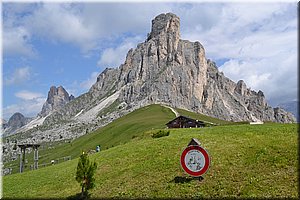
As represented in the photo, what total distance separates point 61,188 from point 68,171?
6476 millimetres

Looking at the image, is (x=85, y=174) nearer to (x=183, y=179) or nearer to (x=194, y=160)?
(x=183, y=179)

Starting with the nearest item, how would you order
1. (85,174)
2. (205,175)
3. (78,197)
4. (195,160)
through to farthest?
(195,160), (205,175), (85,174), (78,197)

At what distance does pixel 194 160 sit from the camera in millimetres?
21750

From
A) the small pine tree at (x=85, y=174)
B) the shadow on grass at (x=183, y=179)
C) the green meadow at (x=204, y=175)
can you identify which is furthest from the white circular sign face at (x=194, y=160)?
the small pine tree at (x=85, y=174)

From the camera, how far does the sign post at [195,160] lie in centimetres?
Result: 2152

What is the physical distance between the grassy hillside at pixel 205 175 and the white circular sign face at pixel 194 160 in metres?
0.91

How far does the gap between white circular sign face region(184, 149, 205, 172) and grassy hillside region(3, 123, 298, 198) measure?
35.8 inches

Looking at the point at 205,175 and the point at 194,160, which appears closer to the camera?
the point at 194,160

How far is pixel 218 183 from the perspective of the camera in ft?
68.2

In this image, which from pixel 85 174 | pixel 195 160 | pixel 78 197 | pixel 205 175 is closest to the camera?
pixel 195 160

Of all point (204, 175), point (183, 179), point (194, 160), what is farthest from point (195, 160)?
point (183, 179)

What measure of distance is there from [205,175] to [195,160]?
151 cm

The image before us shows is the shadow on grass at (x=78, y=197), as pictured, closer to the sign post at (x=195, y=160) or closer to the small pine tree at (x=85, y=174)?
the small pine tree at (x=85, y=174)

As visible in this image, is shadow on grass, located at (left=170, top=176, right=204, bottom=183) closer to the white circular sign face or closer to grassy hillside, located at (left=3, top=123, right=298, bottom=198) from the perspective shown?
grassy hillside, located at (left=3, top=123, right=298, bottom=198)
